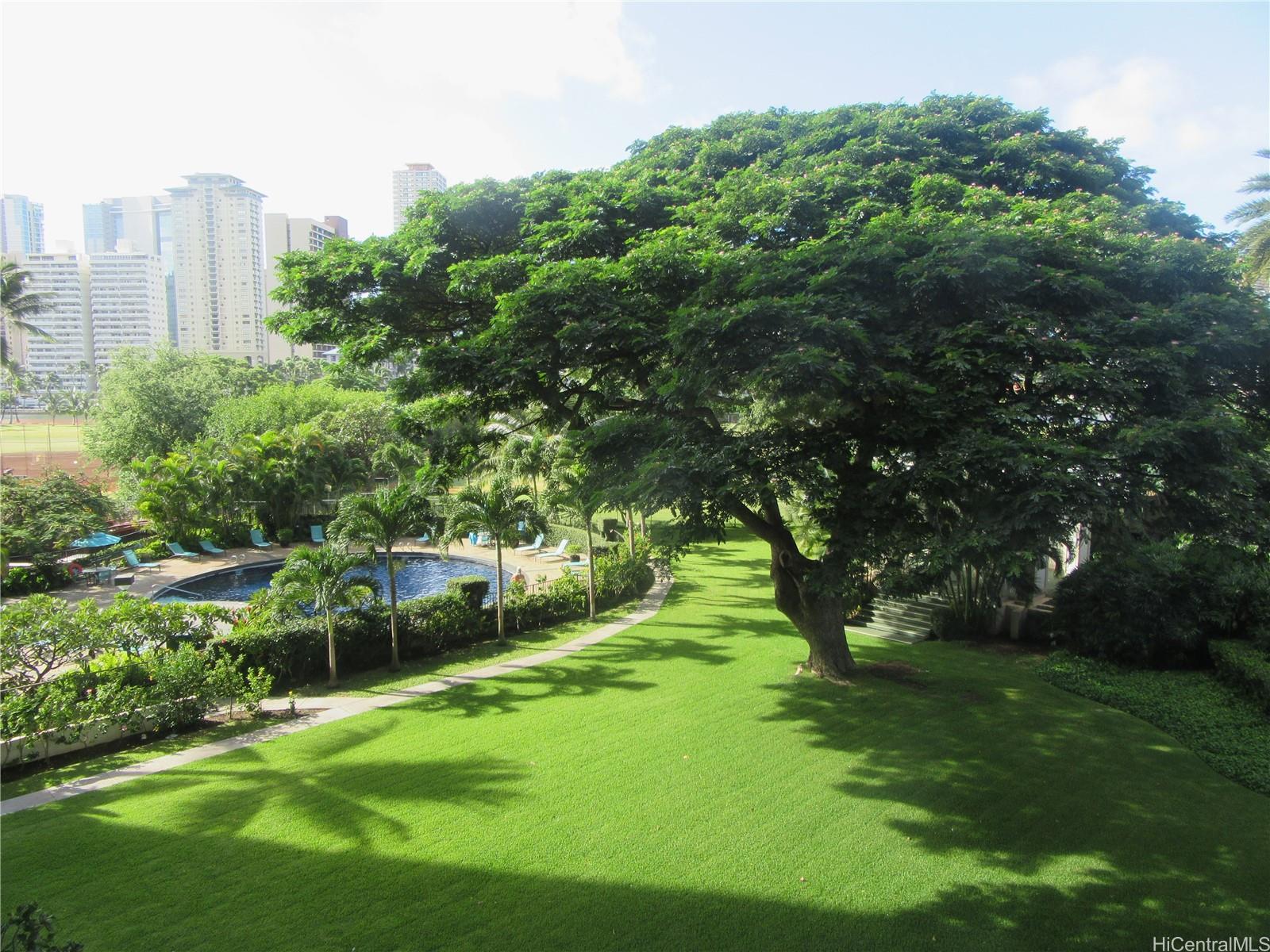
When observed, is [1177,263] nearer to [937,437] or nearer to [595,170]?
[937,437]

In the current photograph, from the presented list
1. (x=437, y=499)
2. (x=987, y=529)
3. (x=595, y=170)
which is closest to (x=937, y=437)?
(x=987, y=529)

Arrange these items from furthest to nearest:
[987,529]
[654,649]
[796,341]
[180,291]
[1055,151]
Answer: [180,291] → [654,649] → [1055,151] → [796,341] → [987,529]

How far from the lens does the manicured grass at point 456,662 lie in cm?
1403

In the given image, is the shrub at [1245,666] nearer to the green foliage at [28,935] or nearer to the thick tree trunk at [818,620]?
the thick tree trunk at [818,620]

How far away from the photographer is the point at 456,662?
15773mm

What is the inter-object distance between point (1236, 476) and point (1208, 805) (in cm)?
429

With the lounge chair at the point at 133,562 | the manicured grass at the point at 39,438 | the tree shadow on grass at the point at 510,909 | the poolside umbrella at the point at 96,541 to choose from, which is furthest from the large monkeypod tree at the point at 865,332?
the manicured grass at the point at 39,438

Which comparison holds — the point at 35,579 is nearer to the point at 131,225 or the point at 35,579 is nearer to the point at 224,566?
the point at 224,566

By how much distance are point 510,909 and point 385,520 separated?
33.4 feet

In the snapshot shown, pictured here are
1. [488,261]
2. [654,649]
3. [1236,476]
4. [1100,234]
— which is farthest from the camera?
[654,649]

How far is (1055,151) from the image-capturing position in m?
12.0

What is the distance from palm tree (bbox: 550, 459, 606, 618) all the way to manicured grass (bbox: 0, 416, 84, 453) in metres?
40.4

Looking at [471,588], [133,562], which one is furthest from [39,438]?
[471,588]

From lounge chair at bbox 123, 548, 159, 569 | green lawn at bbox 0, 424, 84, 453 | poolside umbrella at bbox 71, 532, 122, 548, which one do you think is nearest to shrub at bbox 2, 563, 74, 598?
poolside umbrella at bbox 71, 532, 122, 548
